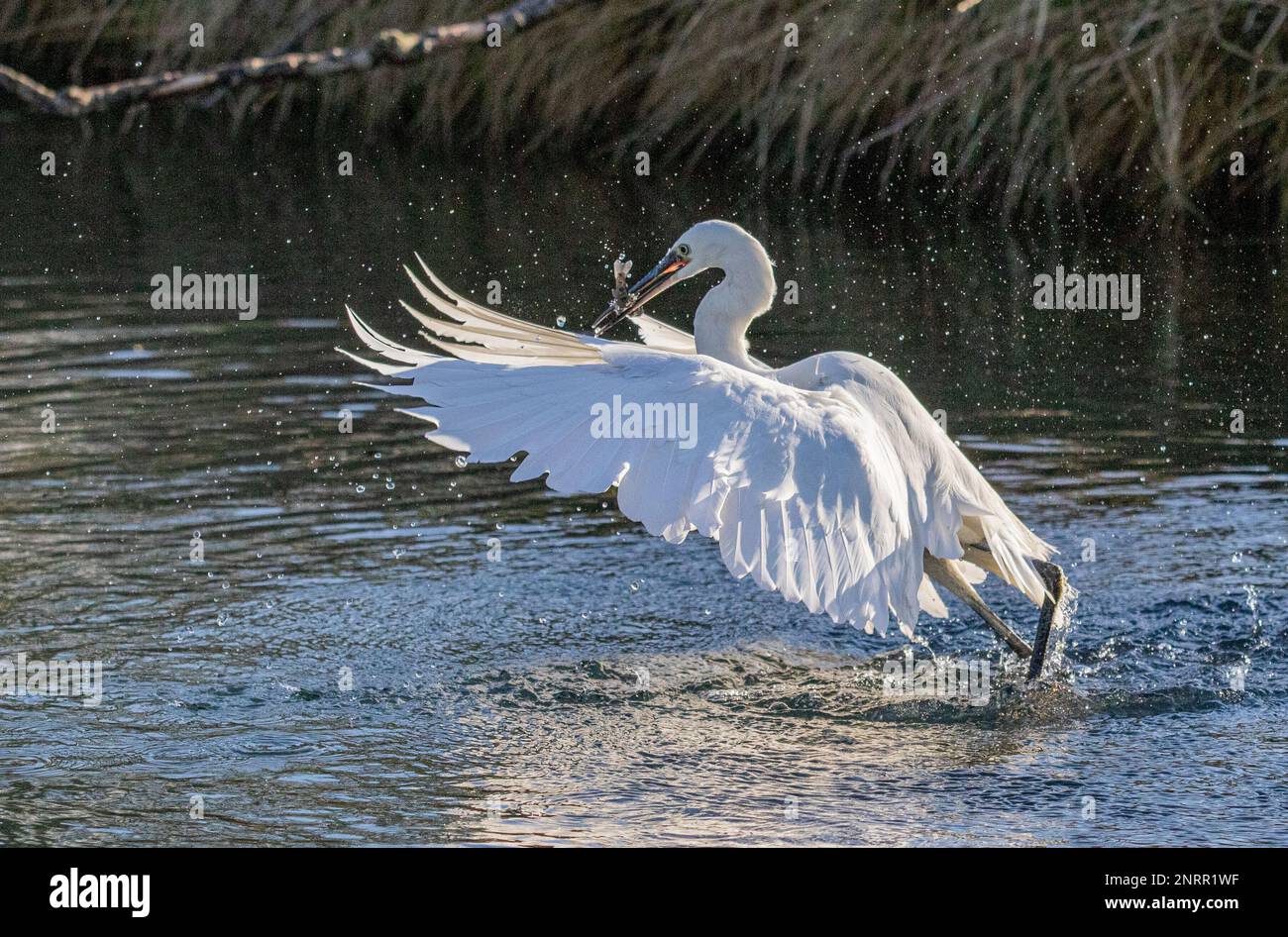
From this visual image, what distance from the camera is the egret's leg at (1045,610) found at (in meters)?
7.94

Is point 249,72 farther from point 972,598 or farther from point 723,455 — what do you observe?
point 972,598

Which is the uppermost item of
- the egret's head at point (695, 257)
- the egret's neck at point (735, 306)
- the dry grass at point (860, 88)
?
the dry grass at point (860, 88)

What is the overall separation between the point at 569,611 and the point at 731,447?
7.83 feet

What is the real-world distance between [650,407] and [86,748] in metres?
2.34

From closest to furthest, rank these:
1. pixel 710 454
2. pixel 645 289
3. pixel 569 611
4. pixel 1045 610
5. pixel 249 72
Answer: pixel 710 454 → pixel 249 72 → pixel 1045 610 → pixel 645 289 → pixel 569 611

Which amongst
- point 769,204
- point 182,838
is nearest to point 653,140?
point 769,204

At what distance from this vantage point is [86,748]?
6883 millimetres

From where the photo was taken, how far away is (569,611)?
338 inches

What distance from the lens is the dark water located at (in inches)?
254

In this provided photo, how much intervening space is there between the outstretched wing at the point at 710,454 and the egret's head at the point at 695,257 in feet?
3.95

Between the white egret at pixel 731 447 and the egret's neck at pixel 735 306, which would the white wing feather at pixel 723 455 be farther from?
the egret's neck at pixel 735 306

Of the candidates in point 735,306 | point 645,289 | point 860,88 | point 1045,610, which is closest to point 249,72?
point 645,289

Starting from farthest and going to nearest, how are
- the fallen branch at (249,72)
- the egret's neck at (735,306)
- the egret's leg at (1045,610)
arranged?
the egret's leg at (1045,610)
the egret's neck at (735,306)
the fallen branch at (249,72)

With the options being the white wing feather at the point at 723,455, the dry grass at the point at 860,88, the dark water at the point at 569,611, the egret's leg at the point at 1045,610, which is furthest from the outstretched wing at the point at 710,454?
the dry grass at the point at 860,88
